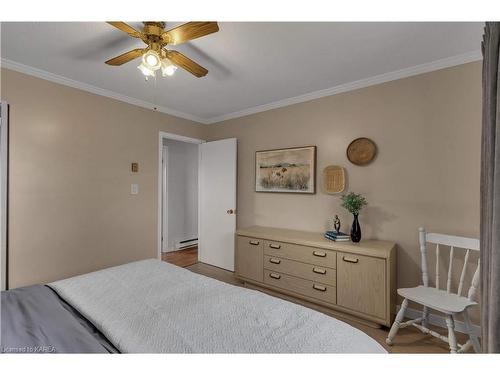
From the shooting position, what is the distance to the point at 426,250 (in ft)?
7.04

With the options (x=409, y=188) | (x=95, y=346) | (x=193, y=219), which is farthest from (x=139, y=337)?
(x=193, y=219)

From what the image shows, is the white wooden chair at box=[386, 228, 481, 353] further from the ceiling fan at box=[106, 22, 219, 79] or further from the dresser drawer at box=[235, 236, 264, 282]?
the ceiling fan at box=[106, 22, 219, 79]

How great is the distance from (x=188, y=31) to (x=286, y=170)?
80.3 inches

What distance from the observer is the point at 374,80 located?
2471 mm

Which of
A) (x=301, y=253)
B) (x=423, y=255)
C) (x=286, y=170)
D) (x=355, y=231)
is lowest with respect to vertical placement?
(x=301, y=253)

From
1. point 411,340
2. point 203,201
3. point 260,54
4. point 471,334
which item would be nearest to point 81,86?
point 260,54

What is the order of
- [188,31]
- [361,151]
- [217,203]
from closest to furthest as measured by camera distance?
[188,31], [361,151], [217,203]

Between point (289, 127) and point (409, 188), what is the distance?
153 cm

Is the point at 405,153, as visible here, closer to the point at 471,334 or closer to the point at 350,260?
the point at 350,260

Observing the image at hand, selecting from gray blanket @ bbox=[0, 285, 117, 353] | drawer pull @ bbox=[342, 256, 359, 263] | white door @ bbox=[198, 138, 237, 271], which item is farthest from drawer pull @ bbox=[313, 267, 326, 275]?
gray blanket @ bbox=[0, 285, 117, 353]

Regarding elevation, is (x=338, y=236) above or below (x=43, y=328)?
above

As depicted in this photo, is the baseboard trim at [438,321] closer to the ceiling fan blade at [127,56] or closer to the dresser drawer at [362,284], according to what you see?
the dresser drawer at [362,284]

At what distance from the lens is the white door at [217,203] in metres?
3.61

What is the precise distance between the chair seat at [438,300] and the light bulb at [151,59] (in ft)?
7.96
